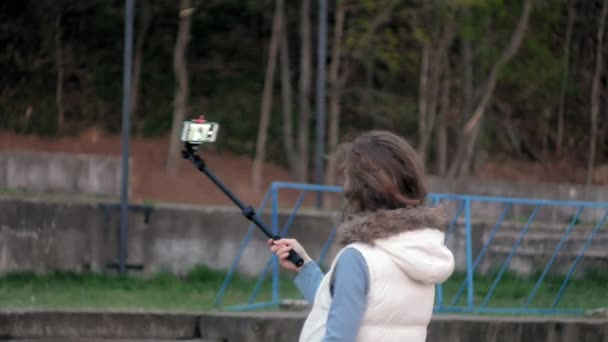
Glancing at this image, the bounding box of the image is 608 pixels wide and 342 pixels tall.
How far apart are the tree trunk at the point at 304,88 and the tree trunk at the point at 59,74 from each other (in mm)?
5261

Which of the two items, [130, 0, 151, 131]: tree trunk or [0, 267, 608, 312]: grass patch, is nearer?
[0, 267, 608, 312]: grass patch

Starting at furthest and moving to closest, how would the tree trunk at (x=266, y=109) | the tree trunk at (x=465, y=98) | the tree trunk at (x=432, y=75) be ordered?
1. the tree trunk at (x=465, y=98)
2. the tree trunk at (x=266, y=109)
3. the tree trunk at (x=432, y=75)

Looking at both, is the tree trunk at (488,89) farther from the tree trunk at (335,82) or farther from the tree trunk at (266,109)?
the tree trunk at (266,109)

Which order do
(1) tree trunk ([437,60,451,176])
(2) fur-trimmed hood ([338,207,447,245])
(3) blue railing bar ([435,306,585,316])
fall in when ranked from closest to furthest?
1. (2) fur-trimmed hood ([338,207,447,245])
2. (3) blue railing bar ([435,306,585,316])
3. (1) tree trunk ([437,60,451,176])

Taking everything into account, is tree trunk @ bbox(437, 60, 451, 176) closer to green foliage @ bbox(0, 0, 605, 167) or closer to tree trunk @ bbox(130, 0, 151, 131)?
green foliage @ bbox(0, 0, 605, 167)

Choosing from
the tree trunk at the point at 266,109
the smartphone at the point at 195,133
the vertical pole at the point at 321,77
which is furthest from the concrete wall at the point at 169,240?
the tree trunk at the point at 266,109

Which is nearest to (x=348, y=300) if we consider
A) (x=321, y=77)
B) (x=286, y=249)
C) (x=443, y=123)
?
(x=286, y=249)

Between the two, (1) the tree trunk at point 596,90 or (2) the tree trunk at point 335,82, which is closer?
(2) the tree trunk at point 335,82

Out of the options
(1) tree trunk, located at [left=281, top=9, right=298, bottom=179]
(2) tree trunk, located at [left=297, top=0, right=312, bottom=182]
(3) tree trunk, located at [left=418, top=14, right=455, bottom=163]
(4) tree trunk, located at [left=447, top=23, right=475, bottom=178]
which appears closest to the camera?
(3) tree trunk, located at [left=418, top=14, right=455, bottom=163]

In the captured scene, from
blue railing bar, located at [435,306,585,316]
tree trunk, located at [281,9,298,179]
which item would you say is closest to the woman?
blue railing bar, located at [435,306,585,316]

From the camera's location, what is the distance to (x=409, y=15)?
18.6m

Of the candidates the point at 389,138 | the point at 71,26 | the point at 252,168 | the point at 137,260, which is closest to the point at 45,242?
the point at 137,260

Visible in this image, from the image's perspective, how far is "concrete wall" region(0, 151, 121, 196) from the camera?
541 inches

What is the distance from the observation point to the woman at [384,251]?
109 inches
